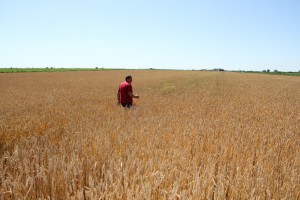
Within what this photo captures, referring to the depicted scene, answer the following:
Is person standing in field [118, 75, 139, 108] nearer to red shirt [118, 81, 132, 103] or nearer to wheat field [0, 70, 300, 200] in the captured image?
red shirt [118, 81, 132, 103]

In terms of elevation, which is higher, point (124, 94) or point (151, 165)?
point (124, 94)

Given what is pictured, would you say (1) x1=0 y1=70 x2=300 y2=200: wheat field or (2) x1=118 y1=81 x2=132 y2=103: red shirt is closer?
(1) x1=0 y1=70 x2=300 y2=200: wheat field

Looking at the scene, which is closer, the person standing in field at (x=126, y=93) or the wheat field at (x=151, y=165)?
the wheat field at (x=151, y=165)

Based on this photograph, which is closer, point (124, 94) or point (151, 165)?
point (151, 165)

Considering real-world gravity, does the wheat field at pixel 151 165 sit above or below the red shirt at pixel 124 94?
below

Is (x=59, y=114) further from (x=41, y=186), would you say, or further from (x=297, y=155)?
(x=297, y=155)

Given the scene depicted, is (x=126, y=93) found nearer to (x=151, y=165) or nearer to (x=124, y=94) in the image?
(x=124, y=94)

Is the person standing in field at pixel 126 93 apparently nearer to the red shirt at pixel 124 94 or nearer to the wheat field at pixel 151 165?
the red shirt at pixel 124 94

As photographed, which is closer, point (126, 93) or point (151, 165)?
point (151, 165)

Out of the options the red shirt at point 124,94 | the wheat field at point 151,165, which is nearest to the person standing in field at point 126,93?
the red shirt at point 124,94

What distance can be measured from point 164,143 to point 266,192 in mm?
2079

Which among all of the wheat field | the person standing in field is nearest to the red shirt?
the person standing in field

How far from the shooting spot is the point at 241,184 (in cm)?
316

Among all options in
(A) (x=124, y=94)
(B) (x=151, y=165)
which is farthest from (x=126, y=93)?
(B) (x=151, y=165)
